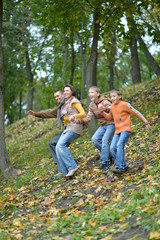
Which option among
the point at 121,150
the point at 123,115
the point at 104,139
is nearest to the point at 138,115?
the point at 123,115

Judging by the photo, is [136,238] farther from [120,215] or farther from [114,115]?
[114,115]

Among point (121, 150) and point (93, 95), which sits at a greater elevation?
point (93, 95)

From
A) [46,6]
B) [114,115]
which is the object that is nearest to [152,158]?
[114,115]

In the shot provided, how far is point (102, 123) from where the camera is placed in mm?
8820

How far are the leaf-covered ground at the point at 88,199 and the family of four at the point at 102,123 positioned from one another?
350 mm

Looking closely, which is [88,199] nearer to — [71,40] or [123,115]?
[123,115]


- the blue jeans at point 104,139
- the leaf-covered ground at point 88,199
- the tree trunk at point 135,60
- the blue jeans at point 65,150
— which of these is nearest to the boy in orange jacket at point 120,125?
the leaf-covered ground at point 88,199

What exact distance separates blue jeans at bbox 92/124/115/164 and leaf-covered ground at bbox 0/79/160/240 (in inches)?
17.3

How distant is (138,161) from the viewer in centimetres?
883

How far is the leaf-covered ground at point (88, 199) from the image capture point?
5453 millimetres

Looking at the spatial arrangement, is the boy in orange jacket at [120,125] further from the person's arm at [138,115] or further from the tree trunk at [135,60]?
the tree trunk at [135,60]

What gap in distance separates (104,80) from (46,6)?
1097 inches

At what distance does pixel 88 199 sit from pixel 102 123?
2.13 metres

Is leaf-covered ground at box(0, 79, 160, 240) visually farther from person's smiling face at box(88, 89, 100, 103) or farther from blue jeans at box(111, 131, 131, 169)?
person's smiling face at box(88, 89, 100, 103)
